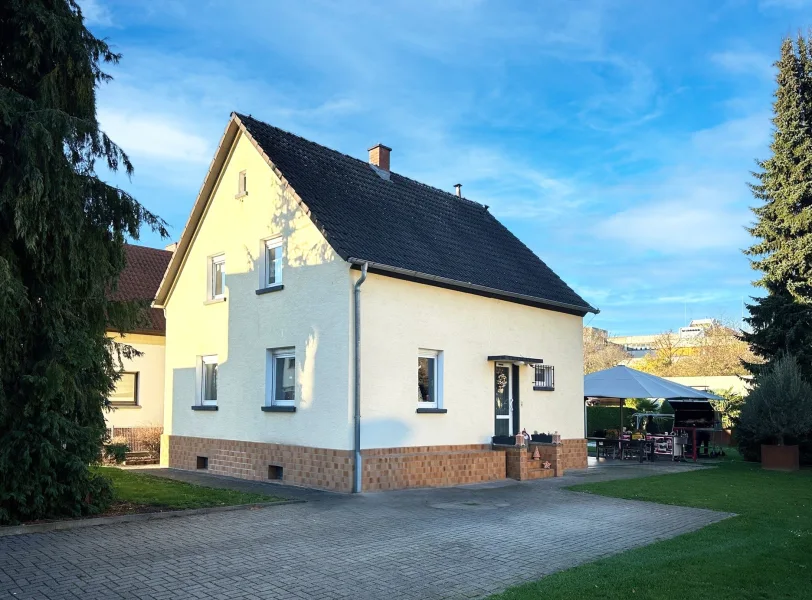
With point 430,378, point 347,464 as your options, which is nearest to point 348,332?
point 347,464

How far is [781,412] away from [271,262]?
14.5 metres

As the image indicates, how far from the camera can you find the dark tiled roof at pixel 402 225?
1474cm

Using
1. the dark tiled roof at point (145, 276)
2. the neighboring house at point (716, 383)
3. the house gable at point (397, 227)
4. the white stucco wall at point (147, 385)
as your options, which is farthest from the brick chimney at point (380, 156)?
the neighboring house at point (716, 383)

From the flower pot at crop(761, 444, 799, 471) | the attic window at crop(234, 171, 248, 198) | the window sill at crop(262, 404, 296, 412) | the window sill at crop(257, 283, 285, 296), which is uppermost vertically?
the attic window at crop(234, 171, 248, 198)

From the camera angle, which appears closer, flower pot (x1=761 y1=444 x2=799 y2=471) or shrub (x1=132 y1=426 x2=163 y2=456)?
flower pot (x1=761 y1=444 x2=799 y2=471)

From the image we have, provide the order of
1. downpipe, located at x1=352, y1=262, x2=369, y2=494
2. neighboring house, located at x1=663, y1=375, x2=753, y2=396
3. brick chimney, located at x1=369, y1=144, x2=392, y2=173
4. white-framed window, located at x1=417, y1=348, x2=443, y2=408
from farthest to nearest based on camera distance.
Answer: neighboring house, located at x1=663, y1=375, x2=753, y2=396 < brick chimney, located at x1=369, y1=144, x2=392, y2=173 < white-framed window, located at x1=417, y1=348, x2=443, y2=408 < downpipe, located at x1=352, y1=262, x2=369, y2=494

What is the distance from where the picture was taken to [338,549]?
8.37 m

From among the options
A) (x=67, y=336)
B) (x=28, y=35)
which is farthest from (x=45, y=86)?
(x=67, y=336)

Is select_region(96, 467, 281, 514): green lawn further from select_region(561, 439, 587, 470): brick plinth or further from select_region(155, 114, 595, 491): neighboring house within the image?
select_region(561, 439, 587, 470): brick plinth

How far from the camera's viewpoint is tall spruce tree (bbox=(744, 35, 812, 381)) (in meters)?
22.2

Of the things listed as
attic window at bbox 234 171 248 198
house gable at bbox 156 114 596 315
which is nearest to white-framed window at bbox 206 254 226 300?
house gable at bbox 156 114 596 315

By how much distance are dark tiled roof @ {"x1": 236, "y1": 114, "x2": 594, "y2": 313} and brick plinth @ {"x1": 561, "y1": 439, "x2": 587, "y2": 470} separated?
3714mm

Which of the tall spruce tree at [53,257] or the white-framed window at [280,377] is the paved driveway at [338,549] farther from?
the white-framed window at [280,377]

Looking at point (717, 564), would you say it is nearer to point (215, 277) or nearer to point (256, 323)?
point (256, 323)
